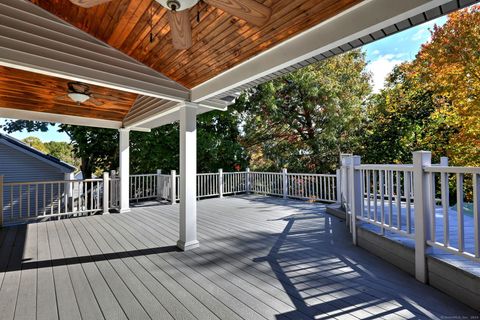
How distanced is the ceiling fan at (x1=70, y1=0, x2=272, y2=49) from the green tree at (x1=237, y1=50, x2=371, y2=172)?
28.7 ft

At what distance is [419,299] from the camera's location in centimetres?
207

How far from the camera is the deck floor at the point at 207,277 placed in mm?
1979

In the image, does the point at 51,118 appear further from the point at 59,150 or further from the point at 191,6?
the point at 59,150

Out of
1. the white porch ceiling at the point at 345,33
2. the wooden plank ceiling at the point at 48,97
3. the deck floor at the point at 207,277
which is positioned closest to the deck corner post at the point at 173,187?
the wooden plank ceiling at the point at 48,97

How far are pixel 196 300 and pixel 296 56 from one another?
255 centimetres

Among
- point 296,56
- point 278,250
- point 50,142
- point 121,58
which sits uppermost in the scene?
point 50,142

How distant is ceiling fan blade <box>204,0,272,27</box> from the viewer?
1.56 metres

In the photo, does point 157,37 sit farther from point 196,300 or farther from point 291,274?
point 291,274

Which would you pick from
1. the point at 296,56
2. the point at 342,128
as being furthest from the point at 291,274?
the point at 342,128

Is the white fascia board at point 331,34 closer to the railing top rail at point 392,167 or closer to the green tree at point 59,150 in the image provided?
the railing top rail at point 392,167

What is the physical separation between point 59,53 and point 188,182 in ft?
7.40

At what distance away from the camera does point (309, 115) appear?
35.3 feet

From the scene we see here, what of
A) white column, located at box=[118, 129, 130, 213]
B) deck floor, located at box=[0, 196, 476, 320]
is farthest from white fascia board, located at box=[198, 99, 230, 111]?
white column, located at box=[118, 129, 130, 213]

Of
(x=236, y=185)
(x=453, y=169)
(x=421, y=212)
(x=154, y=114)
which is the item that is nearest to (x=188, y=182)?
(x=154, y=114)
